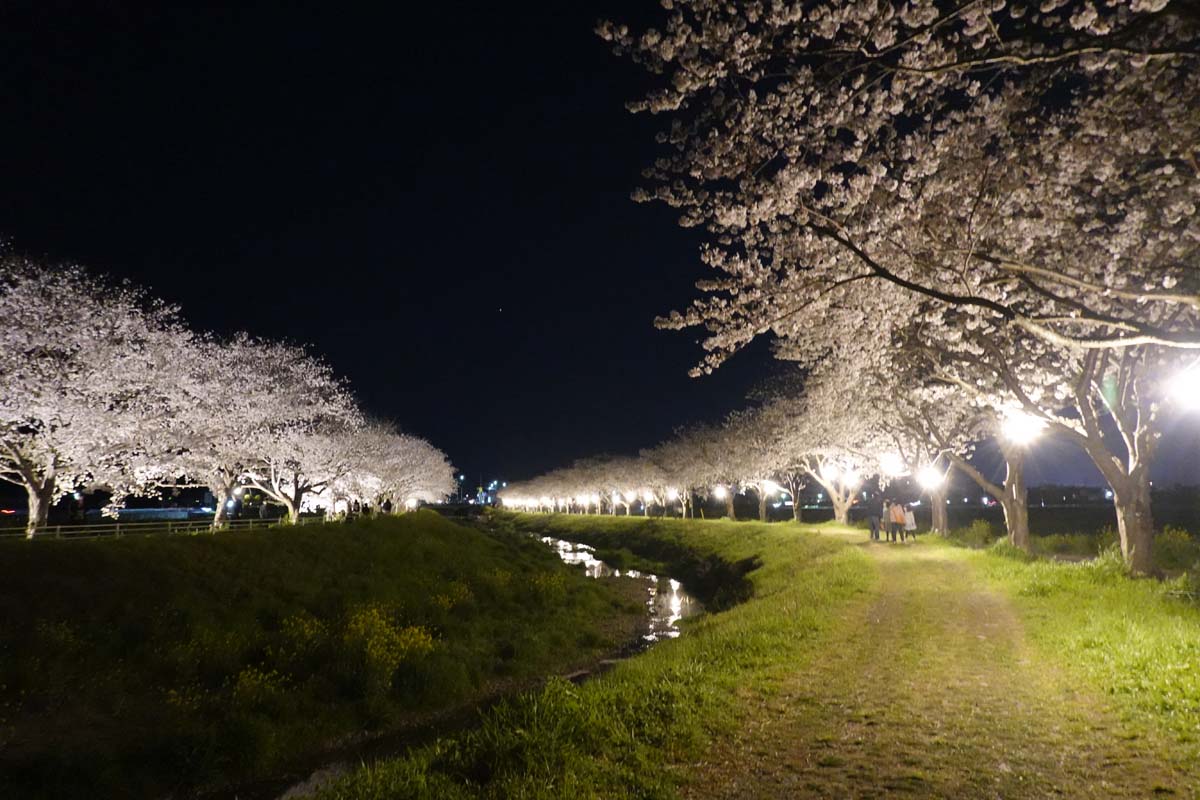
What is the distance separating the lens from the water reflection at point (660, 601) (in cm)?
2478

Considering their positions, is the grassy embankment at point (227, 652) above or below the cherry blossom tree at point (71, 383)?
below

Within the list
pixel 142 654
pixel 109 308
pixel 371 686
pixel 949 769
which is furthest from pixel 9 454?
pixel 949 769

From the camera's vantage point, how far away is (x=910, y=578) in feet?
61.6

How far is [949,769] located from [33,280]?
30.4 meters

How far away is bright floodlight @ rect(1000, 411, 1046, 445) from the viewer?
19.8m

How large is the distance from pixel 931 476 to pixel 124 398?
3682cm

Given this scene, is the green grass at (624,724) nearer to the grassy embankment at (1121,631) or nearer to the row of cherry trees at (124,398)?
the grassy embankment at (1121,631)

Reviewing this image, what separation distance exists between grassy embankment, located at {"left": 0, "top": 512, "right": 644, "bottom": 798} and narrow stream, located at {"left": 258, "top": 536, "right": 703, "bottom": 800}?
0.83m

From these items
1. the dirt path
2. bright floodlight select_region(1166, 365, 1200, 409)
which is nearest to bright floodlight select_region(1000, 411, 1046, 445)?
bright floodlight select_region(1166, 365, 1200, 409)

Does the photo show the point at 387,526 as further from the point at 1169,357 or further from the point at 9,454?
the point at 1169,357

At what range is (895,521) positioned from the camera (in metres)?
30.8

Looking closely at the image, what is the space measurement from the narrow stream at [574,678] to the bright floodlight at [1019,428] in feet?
39.5

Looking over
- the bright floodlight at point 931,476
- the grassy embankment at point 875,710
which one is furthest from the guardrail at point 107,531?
the bright floodlight at point 931,476

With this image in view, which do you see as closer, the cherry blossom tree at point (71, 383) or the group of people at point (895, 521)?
the cherry blossom tree at point (71, 383)
